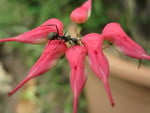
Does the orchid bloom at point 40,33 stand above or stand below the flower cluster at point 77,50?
above

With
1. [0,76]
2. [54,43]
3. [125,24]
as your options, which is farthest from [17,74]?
[54,43]

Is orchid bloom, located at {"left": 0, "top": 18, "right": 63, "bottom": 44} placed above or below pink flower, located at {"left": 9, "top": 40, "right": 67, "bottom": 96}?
above

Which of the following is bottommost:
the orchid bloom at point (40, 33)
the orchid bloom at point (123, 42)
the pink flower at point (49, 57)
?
the orchid bloom at point (123, 42)

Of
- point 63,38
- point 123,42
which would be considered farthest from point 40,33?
point 123,42

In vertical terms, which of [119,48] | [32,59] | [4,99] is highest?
[119,48]

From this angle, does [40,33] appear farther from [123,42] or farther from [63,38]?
[123,42]

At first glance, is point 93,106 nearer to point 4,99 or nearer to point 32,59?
point 32,59

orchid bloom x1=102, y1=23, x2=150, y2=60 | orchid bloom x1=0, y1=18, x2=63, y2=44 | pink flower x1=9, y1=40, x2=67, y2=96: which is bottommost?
orchid bloom x1=102, y1=23, x2=150, y2=60
